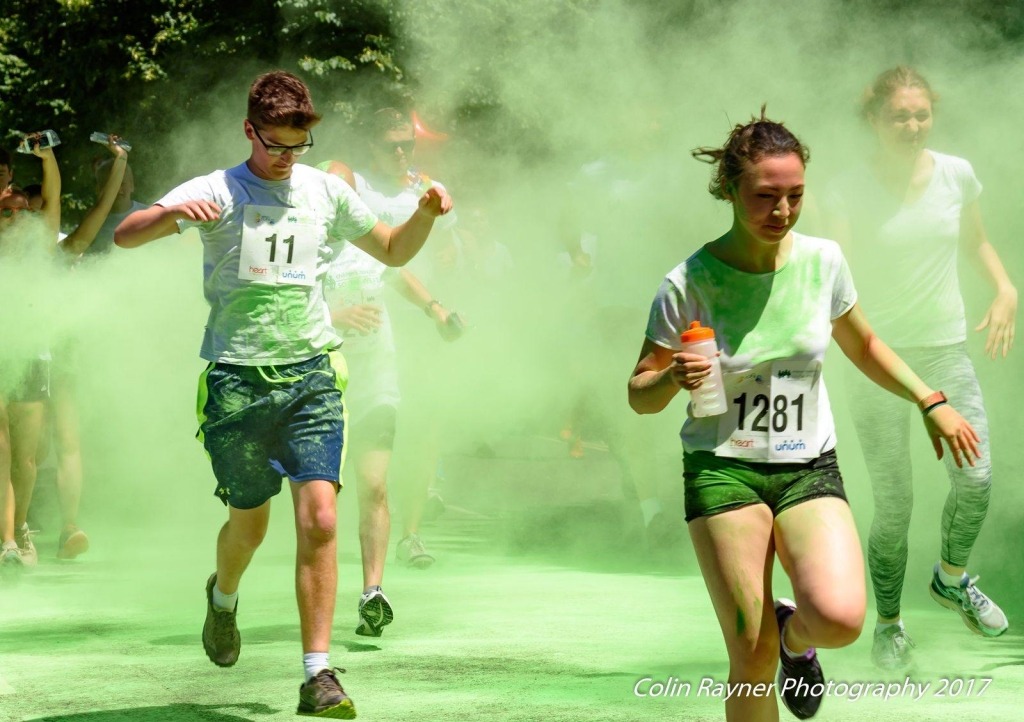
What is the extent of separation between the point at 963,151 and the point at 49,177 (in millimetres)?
4330

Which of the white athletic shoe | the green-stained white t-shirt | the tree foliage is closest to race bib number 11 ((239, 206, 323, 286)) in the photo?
the green-stained white t-shirt

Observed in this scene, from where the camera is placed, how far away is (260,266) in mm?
4605

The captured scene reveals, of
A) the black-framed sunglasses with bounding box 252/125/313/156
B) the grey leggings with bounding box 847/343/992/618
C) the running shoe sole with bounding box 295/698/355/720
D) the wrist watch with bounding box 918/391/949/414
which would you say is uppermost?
the black-framed sunglasses with bounding box 252/125/313/156

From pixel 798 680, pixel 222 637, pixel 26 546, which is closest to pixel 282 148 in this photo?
pixel 222 637

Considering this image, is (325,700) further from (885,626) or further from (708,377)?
(885,626)

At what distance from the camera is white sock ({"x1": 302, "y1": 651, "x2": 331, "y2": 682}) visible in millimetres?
4320

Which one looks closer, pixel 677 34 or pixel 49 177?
pixel 49 177

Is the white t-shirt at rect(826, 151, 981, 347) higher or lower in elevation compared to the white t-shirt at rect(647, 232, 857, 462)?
higher

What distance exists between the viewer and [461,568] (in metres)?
7.60

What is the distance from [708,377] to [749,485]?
0.33m

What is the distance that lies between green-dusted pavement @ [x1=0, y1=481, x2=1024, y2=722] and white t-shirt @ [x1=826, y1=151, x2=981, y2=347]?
1126mm

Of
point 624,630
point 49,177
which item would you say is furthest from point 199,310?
point 624,630

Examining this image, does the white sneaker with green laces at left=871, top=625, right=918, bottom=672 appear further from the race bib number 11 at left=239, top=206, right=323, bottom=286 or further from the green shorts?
the race bib number 11 at left=239, top=206, right=323, bottom=286

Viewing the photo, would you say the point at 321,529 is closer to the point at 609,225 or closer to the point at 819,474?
the point at 819,474
